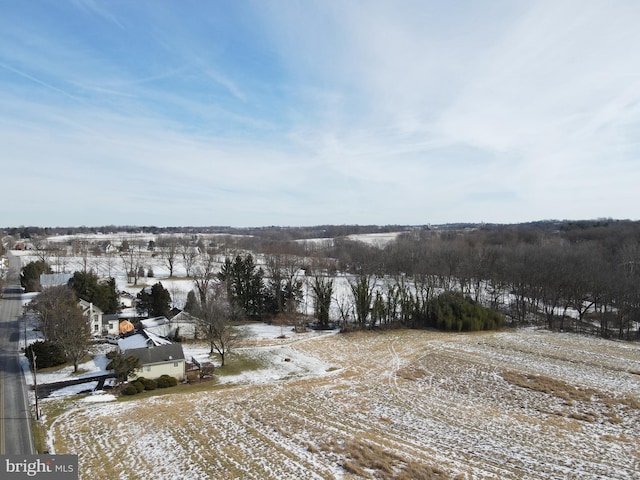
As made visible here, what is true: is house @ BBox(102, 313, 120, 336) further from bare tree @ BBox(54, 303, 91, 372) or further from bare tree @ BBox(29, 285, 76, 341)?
bare tree @ BBox(54, 303, 91, 372)

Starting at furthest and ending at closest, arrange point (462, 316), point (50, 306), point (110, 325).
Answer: point (462, 316)
point (110, 325)
point (50, 306)

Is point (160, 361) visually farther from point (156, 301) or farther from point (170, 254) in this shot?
point (170, 254)

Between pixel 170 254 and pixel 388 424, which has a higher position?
pixel 170 254

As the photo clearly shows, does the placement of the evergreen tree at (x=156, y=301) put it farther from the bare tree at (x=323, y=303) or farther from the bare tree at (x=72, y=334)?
the bare tree at (x=323, y=303)

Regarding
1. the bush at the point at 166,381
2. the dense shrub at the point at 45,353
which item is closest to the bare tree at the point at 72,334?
the dense shrub at the point at 45,353

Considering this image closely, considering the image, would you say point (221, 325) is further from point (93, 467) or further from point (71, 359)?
point (93, 467)

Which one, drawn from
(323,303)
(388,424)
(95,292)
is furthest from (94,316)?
(388,424)
